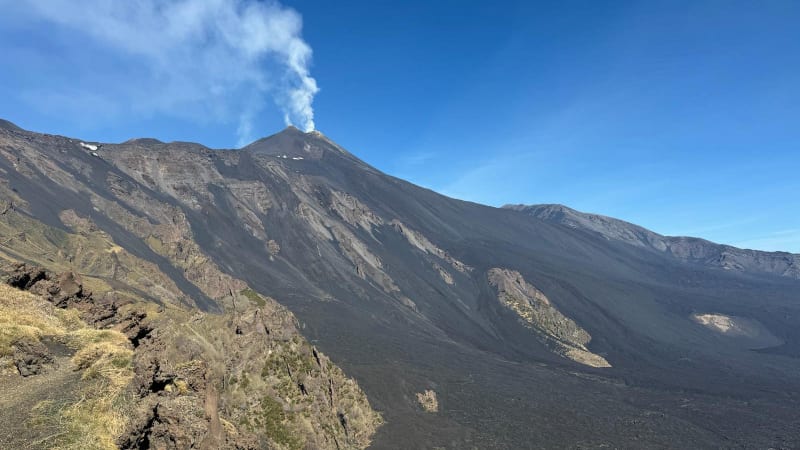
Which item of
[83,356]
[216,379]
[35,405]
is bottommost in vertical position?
[216,379]

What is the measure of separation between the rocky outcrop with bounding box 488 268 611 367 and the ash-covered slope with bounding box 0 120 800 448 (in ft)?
1.73

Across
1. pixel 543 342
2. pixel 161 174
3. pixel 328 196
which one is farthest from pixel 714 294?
pixel 161 174

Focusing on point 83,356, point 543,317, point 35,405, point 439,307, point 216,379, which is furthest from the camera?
point 543,317

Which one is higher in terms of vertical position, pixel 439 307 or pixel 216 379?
pixel 439 307

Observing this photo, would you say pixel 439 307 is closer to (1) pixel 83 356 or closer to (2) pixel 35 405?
(1) pixel 83 356

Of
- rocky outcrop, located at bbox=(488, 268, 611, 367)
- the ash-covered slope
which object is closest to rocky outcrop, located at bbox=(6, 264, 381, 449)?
the ash-covered slope

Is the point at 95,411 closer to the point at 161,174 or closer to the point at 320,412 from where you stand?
the point at 320,412

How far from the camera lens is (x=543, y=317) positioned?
12044 cm

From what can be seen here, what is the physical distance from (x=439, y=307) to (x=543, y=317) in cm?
2917

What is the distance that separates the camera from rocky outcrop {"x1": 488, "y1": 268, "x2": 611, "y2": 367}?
338 feet

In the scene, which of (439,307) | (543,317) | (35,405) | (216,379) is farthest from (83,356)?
(543,317)

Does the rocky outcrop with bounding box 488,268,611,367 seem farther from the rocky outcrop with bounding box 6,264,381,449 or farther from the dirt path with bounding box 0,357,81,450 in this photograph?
the dirt path with bounding box 0,357,81,450

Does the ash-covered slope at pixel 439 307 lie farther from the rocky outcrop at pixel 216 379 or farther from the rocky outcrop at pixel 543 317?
the rocky outcrop at pixel 216 379

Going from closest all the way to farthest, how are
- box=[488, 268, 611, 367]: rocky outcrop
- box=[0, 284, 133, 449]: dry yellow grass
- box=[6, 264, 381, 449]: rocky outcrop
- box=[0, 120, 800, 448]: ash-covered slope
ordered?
box=[0, 284, 133, 449]: dry yellow grass, box=[6, 264, 381, 449]: rocky outcrop, box=[0, 120, 800, 448]: ash-covered slope, box=[488, 268, 611, 367]: rocky outcrop
